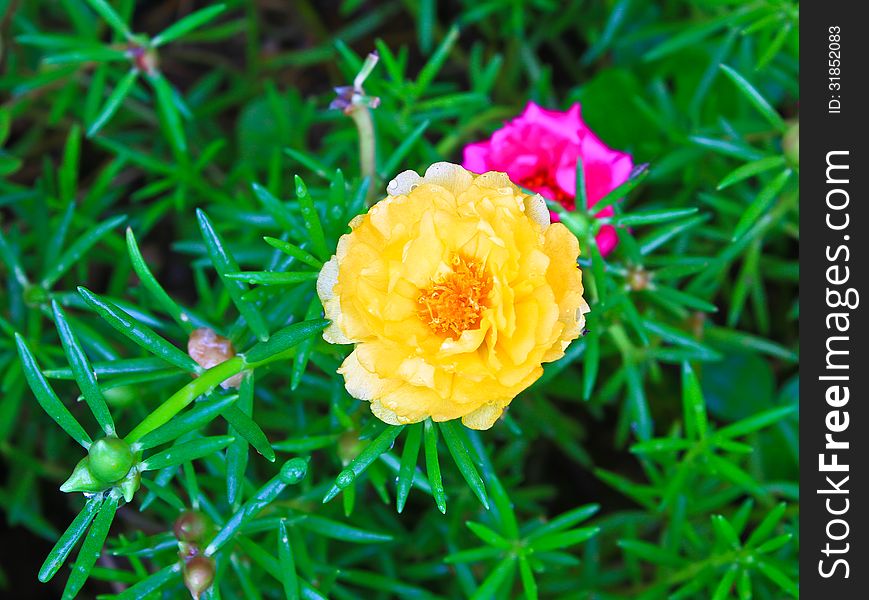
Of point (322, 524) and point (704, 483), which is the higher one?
point (322, 524)

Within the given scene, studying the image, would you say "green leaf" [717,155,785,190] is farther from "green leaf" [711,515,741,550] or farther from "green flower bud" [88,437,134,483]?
"green flower bud" [88,437,134,483]

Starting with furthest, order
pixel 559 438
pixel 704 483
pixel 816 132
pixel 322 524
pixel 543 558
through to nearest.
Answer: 1. pixel 559 438
2. pixel 704 483
3. pixel 816 132
4. pixel 543 558
5. pixel 322 524

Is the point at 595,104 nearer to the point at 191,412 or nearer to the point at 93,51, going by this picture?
the point at 93,51

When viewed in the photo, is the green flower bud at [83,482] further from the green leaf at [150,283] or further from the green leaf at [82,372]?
the green leaf at [150,283]

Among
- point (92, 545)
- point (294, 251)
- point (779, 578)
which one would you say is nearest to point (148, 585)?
point (92, 545)

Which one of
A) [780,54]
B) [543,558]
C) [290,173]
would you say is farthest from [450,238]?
[780,54]

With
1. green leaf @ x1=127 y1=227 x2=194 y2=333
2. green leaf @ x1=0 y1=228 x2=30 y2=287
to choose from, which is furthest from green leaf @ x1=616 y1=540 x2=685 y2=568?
green leaf @ x1=0 y1=228 x2=30 y2=287

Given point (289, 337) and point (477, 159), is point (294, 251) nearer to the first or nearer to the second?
point (289, 337)
